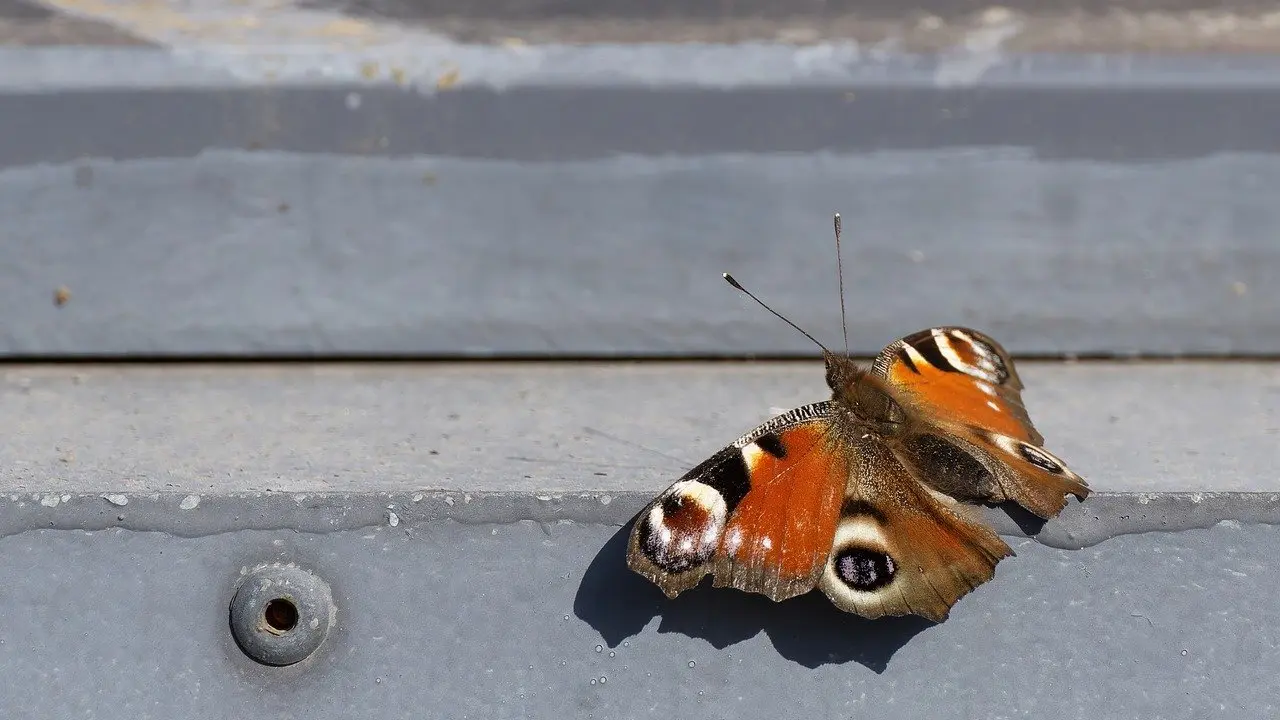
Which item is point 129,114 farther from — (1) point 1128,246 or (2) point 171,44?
(1) point 1128,246

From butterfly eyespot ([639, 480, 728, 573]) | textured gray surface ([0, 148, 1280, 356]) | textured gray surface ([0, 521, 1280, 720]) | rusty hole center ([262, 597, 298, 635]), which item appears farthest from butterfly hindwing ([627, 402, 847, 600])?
textured gray surface ([0, 148, 1280, 356])

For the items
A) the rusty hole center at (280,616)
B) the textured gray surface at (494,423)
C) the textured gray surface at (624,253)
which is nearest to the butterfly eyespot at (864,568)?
the textured gray surface at (494,423)

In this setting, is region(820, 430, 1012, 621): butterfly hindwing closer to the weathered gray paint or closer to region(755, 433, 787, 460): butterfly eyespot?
region(755, 433, 787, 460): butterfly eyespot

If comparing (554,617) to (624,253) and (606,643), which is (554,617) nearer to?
(606,643)

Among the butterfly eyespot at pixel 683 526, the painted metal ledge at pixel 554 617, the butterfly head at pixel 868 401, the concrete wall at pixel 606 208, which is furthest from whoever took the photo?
the concrete wall at pixel 606 208

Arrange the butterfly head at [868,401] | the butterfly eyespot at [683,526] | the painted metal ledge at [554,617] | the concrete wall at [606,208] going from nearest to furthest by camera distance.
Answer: the butterfly eyespot at [683,526], the painted metal ledge at [554,617], the butterfly head at [868,401], the concrete wall at [606,208]

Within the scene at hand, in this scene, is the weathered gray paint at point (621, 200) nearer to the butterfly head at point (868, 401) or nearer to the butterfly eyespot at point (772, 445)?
the butterfly head at point (868, 401)

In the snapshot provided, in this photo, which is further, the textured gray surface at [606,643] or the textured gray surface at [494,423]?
the textured gray surface at [494,423]

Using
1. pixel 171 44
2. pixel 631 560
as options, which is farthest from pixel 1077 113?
pixel 171 44
